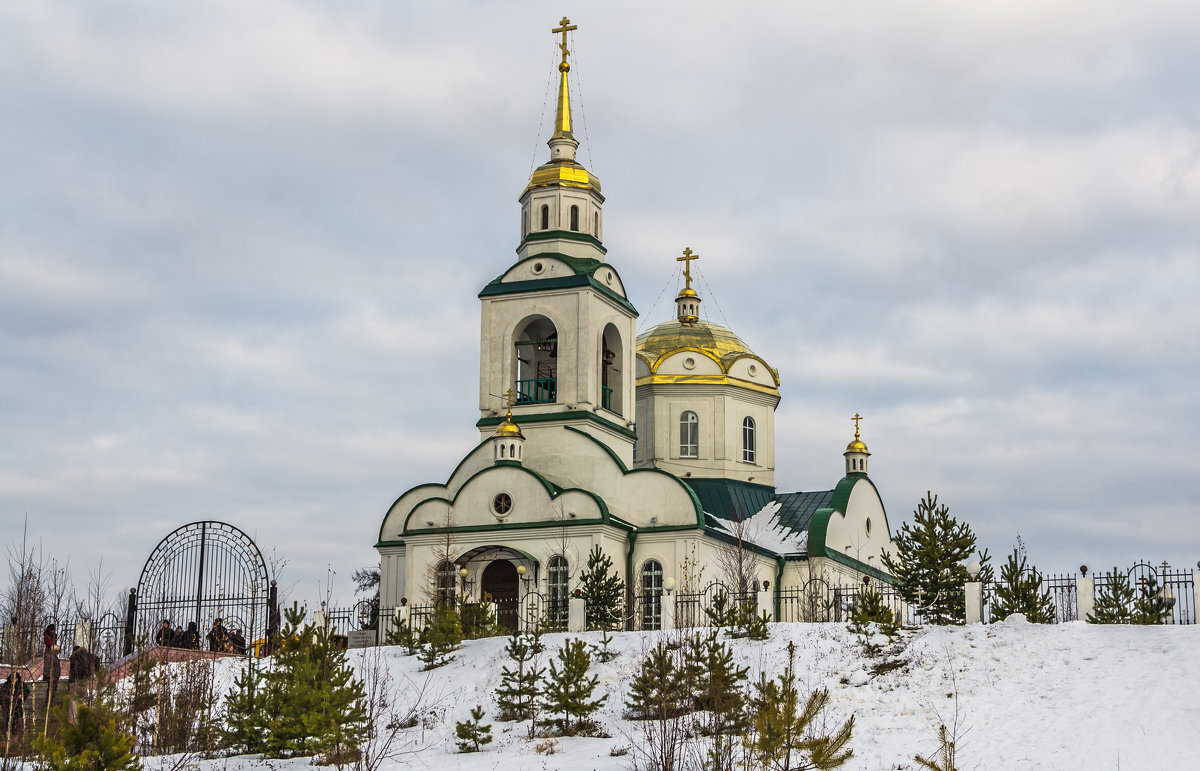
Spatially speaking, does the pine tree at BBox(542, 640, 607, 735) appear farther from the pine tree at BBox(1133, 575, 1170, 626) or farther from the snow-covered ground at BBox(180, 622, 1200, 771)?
the pine tree at BBox(1133, 575, 1170, 626)

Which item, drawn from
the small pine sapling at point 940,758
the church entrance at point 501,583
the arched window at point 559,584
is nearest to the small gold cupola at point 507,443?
the church entrance at point 501,583

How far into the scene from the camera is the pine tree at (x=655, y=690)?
1877 cm

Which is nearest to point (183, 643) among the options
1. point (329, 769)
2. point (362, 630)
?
point (362, 630)

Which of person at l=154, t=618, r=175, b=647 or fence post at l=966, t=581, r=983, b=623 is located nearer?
fence post at l=966, t=581, r=983, b=623

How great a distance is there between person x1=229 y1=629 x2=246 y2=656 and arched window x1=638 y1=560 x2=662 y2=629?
8.37 m

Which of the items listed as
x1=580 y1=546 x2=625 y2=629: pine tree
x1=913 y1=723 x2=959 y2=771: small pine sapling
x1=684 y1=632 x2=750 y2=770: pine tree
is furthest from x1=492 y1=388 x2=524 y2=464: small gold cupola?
x1=913 y1=723 x2=959 y2=771: small pine sapling

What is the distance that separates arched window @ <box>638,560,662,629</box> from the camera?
30.1m

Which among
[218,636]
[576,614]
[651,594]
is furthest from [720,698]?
[651,594]

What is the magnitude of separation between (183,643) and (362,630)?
212 inches

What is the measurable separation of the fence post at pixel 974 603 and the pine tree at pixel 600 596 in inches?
274

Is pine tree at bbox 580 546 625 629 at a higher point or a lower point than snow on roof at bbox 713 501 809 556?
lower

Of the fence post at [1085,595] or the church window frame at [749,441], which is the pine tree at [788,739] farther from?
the church window frame at [749,441]

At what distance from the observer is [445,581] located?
30.5 metres

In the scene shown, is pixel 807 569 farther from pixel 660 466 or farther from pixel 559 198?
pixel 559 198
